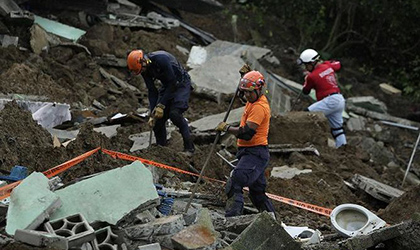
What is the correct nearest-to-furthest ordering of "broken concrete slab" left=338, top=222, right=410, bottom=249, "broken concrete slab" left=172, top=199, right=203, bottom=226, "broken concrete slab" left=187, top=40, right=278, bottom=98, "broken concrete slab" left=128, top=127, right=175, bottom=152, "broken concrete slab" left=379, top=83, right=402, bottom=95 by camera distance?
1. "broken concrete slab" left=338, top=222, right=410, bottom=249
2. "broken concrete slab" left=172, top=199, right=203, bottom=226
3. "broken concrete slab" left=128, top=127, right=175, bottom=152
4. "broken concrete slab" left=187, top=40, right=278, bottom=98
5. "broken concrete slab" left=379, top=83, right=402, bottom=95

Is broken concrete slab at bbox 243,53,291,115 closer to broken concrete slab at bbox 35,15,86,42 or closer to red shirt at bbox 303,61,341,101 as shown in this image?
red shirt at bbox 303,61,341,101

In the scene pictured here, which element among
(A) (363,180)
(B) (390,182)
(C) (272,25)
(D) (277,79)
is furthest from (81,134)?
(C) (272,25)

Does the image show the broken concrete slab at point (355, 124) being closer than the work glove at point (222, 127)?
No

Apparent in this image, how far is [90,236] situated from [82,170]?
216cm

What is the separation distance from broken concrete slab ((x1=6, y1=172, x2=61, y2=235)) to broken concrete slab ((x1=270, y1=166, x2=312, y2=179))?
433 centimetres

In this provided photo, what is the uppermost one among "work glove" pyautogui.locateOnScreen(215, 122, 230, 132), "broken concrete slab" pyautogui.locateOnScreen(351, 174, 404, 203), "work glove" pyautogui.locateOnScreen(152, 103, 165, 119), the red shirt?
"work glove" pyautogui.locateOnScreen(215, 122, 230, 132)

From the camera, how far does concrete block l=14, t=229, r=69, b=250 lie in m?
4.95

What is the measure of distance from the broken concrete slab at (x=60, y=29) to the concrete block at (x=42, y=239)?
879cm

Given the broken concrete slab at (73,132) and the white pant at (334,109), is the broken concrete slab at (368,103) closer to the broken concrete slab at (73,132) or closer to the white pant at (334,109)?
the white pant at (334,109)

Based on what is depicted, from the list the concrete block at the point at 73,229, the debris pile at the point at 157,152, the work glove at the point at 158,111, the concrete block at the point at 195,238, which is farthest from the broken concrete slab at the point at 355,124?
the concrete block at the point at 73,229

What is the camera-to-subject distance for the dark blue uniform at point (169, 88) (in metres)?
8.62

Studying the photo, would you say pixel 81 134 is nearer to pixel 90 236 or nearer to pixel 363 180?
pixel 90 236

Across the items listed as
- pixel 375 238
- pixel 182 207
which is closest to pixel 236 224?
pixel 182 207

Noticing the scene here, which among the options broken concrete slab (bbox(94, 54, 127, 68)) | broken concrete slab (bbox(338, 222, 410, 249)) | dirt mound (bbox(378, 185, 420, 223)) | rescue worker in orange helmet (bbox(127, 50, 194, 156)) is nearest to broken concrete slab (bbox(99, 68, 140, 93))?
broken concrete slab (bbox(94, 54, 127, 68))
